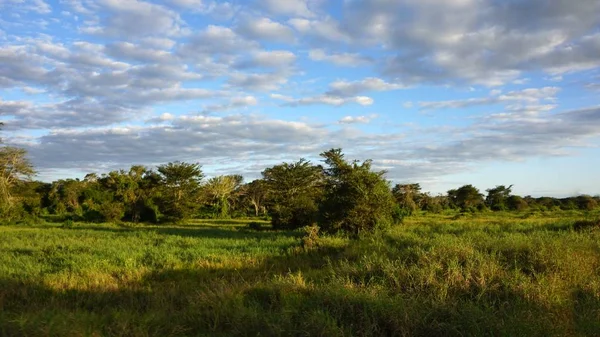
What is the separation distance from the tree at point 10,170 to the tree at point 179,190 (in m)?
13.0

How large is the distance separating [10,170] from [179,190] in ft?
52.4

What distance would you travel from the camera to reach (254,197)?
237 feet

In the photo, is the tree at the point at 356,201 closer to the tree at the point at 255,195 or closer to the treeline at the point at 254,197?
the treeline at the point at 254,197

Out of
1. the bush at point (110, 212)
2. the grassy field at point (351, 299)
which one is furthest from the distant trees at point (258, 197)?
the grassy field at point (351, 299)

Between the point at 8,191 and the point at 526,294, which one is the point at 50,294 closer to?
the point at 526,294

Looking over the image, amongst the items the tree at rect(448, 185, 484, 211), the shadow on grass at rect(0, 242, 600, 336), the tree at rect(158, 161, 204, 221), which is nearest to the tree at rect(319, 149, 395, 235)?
the shadow on grass at rect(0, 242, 600, 336)

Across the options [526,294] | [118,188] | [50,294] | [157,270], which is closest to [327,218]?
[157,270]

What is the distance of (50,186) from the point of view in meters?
69.6

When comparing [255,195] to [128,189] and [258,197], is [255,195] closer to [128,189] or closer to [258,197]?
[258,197]

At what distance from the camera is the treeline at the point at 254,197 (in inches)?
930

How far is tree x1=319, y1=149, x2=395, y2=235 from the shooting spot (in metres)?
23.1

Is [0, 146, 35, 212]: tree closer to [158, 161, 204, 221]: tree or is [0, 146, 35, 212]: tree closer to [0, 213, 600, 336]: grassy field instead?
[158, 161, 204, 221]: tree

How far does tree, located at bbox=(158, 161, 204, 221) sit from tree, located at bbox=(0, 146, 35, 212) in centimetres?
1296

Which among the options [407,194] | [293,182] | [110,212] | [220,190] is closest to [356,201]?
[293,182]
